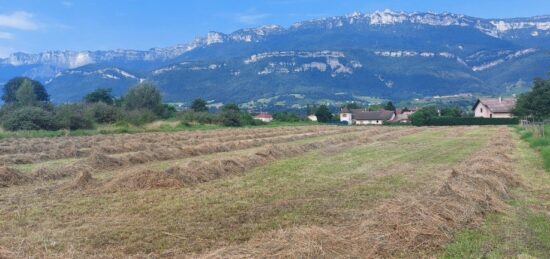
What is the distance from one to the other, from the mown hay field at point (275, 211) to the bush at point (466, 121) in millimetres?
65479

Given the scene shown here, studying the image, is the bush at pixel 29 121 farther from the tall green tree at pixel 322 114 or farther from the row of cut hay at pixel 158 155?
the tall green tree at pixel 322 114

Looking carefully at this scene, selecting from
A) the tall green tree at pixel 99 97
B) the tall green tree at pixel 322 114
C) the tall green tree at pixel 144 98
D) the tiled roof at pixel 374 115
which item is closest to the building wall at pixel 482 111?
the tiled roof at pixel 374 115

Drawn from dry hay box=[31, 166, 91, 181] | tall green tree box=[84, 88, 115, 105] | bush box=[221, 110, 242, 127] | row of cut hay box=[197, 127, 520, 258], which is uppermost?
tall green tree box=[84, 88, 115, 105]

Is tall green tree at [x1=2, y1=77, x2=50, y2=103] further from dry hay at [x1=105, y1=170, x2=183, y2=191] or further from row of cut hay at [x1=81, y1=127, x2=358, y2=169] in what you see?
dry hay at [x1=105, y1=170, x2=183, y2=191]

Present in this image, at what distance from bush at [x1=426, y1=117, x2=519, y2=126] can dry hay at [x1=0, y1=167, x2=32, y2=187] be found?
76965 millimetres

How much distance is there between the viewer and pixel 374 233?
8.16 meters

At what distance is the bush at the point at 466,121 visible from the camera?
7912cm

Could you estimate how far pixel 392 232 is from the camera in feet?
27.1

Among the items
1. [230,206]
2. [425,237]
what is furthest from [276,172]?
[425,237]

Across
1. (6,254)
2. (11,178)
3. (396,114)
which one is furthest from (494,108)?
(6,254)

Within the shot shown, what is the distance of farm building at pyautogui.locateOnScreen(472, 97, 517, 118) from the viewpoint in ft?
312

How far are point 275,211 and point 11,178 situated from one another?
31.8ft

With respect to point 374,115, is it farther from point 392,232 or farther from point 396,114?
point 392,232

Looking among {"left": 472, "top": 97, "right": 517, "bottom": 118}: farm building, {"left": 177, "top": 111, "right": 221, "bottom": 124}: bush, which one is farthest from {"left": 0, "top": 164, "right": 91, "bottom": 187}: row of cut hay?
{"left": 472, "top": 97, "right": 517, "bottom": 118}: farm building
